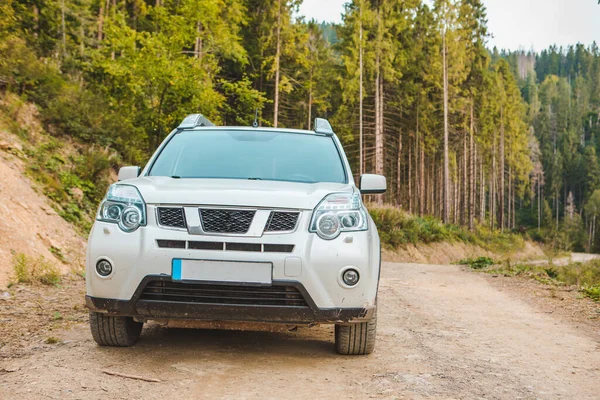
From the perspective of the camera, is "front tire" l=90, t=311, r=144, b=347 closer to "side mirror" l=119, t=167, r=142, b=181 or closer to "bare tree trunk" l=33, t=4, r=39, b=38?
"side mirror" l=119, t=167, r=142, b=181

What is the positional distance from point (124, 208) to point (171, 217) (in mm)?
391

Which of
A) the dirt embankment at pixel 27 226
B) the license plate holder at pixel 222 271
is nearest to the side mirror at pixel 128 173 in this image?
the license plate holder at pixel 222 271

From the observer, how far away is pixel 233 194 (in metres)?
4.16

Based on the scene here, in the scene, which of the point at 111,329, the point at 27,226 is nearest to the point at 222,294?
the point at 111,329

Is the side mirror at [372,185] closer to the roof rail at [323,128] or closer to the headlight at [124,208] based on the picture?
the roof rail at [323,128]

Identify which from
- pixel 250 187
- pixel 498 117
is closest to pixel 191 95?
pixel 250 187

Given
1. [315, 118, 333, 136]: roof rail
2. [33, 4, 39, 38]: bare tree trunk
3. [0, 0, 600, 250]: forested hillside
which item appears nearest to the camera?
[315, 118, 333, 136]: roof rail

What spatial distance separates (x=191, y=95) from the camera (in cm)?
1452

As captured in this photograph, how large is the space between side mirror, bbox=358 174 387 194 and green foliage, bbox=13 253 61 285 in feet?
16.6

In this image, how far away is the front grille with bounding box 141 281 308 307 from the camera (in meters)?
3.99

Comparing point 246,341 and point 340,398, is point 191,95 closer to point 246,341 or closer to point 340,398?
point 246,341

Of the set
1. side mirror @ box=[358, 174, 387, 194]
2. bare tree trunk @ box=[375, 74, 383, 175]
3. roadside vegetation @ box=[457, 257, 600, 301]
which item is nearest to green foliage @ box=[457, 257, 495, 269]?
roadside vegetation @ box=[457, 257, 600, 301]

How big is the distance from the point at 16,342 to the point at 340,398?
289cm

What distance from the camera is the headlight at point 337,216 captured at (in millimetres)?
4117
